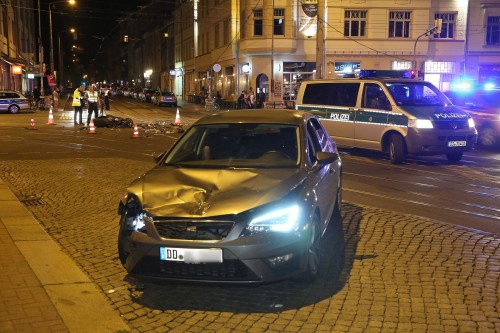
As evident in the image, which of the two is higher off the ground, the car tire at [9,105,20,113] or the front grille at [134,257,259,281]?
the car tire at [9,105,20,113]

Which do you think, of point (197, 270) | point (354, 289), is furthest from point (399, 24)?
point (197, 270)

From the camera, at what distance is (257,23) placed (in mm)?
43531

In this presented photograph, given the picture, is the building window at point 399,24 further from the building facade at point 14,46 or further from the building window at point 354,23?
the building facade at point 14,46

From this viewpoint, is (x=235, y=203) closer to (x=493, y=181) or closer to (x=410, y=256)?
(x=410, y=256)

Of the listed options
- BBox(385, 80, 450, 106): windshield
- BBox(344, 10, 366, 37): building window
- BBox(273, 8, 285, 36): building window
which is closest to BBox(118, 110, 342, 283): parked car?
BBox(385, 80, 450, 106): windshield

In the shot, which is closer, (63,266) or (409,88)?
(63,266)

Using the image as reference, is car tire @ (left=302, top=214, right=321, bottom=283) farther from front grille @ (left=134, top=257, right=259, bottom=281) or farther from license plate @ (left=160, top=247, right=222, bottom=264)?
license plate @ (left=160, top=247, right=222, bottom=264)

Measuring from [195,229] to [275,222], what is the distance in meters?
0.69

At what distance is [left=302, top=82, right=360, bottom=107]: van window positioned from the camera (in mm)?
14930

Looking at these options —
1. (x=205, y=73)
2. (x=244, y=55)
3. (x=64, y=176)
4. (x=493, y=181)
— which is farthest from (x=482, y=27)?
(x=64, y=176)

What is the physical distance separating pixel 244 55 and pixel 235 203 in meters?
41.0

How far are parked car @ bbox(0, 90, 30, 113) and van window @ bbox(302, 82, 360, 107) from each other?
26863mm

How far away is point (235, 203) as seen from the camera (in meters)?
4.78

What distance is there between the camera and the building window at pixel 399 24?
136 feet
